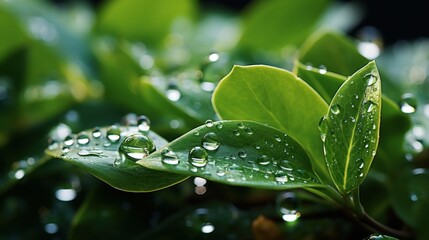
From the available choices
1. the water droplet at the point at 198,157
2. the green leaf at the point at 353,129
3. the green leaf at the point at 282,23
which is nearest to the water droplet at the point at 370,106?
the green leaf at the point at 353,129

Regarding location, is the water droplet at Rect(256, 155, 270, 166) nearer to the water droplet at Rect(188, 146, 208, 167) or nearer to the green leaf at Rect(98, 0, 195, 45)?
the water droplet at Rect(188, 146, 208, 167)

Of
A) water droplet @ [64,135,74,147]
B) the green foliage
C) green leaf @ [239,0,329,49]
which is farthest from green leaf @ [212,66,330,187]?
green leaf @ [239,0,329,49]

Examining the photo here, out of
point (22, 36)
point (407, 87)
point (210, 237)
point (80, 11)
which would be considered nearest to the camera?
point (210, 237)

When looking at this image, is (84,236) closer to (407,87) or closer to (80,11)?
(407,87)

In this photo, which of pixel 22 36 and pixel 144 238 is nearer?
pixel 144 238

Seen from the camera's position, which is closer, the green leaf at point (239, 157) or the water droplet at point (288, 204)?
the green leaf at point (239, 157)

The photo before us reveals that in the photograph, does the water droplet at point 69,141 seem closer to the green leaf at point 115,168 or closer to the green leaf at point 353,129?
the green leaf at point 115,168

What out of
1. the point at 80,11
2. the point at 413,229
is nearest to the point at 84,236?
the point at 413,229

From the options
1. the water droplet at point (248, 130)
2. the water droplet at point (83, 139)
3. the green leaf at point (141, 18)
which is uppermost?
the water droplet at point (248, 130)
